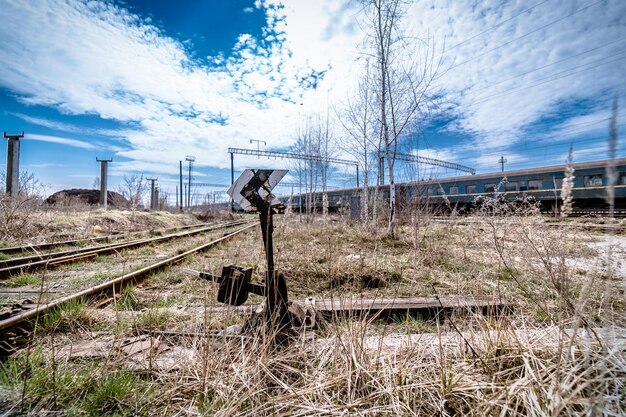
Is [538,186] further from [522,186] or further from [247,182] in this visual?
[247,182]

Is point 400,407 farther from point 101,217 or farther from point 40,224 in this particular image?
point 101,217

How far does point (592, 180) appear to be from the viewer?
1302 centimetres

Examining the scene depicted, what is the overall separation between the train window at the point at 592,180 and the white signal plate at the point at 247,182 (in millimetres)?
16443

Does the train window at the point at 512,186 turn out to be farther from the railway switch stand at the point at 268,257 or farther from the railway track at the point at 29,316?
the railway track at the point at 29,316

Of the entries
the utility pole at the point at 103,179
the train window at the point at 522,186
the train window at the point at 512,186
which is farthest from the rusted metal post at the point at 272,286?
the utility pole at the point at 103,179

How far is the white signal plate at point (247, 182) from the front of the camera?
228cm

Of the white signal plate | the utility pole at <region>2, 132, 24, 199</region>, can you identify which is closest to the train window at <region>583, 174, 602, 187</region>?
the white signal plate

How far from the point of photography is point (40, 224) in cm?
1002

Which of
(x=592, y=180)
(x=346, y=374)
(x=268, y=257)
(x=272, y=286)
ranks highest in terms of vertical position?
(x=592, y=180)

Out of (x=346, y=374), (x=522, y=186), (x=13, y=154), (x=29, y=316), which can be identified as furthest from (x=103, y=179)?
(x=522, y=186)

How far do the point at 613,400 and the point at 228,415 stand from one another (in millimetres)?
1808

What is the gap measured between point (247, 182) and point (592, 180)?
17.2m

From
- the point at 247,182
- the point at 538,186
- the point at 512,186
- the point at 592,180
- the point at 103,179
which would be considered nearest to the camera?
the point at 247,182

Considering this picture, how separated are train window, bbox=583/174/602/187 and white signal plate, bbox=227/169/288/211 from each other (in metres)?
16.4
